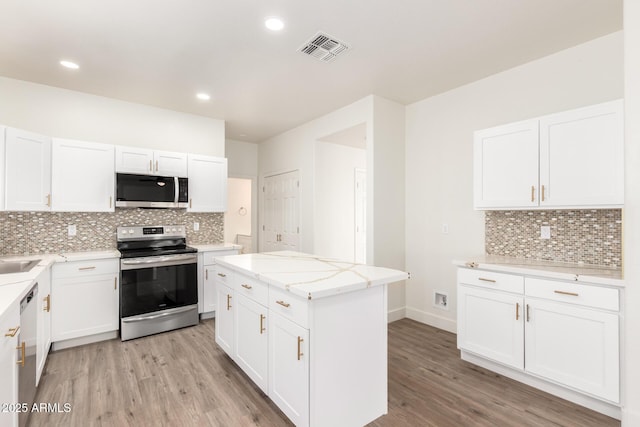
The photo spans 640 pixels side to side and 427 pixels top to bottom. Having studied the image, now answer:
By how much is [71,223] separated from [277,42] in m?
3.06

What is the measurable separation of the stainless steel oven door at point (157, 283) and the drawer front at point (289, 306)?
6.62 feet

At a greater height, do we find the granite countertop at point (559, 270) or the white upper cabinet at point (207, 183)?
the white upper cabinet at point (207, 183)

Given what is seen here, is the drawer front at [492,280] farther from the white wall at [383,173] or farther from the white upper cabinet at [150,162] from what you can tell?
the white upper cabinet at [150,162]

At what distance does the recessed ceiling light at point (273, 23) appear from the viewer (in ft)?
7.32

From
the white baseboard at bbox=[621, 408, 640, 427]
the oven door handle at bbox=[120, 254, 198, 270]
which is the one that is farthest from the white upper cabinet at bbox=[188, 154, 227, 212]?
the white baseboard at bbox=[621, 408, 640, 427]

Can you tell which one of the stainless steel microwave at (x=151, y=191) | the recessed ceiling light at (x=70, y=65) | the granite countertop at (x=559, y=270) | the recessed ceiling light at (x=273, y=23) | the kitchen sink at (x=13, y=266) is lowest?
the kitchen sink at (x=13, y=266)

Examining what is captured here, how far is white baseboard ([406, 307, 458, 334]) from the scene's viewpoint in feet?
11.4

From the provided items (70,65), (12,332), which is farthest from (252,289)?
(70,65)

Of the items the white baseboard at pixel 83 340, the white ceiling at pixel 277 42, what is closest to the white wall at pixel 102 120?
the white ceiling at pixel 277 42

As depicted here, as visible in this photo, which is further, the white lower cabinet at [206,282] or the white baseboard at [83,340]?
the white lower cabinet at [206,282]

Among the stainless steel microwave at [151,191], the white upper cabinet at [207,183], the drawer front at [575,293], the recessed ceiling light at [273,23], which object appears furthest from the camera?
the white upper cabinet at [207,183]

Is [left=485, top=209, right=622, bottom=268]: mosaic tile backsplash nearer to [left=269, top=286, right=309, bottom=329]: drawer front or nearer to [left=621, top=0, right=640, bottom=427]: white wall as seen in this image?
[left=621, top=0, right=640, bottom=427]: white wall

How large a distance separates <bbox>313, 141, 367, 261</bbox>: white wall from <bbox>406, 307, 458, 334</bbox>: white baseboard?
1.55 m

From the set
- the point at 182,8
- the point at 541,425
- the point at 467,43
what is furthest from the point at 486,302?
the point at 182,8
